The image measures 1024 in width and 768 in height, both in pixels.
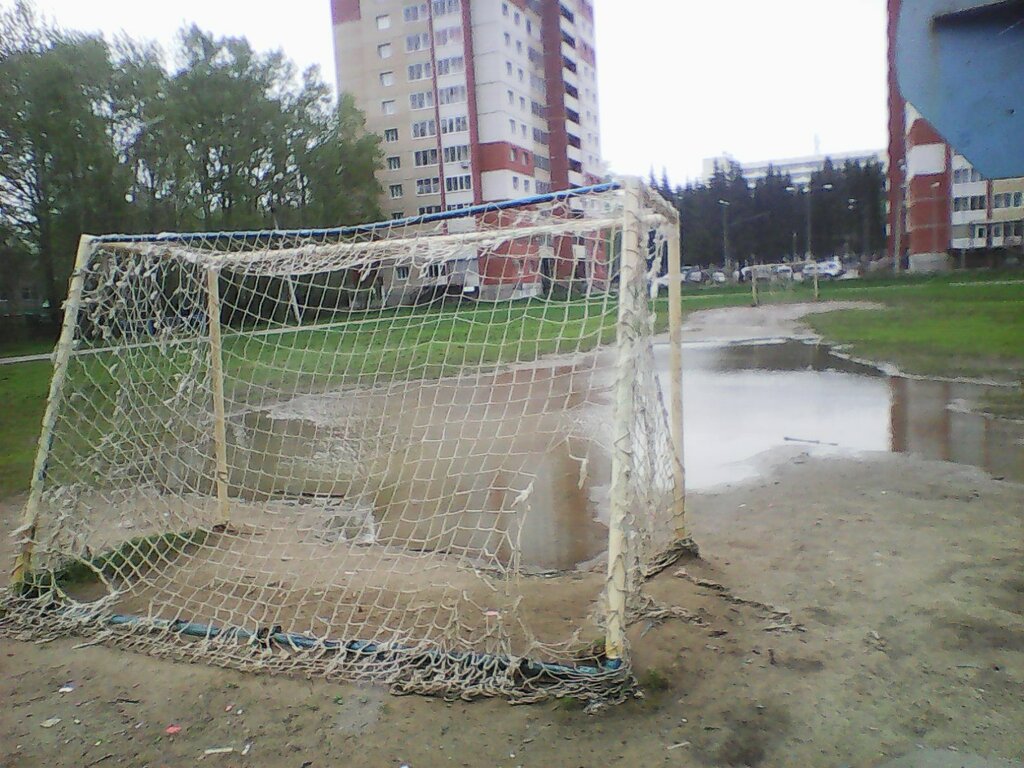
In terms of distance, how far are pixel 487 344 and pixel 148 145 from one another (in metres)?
23.2

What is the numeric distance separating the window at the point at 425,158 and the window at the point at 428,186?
784mm

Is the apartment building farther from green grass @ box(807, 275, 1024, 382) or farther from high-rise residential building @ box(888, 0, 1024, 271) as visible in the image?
green grass @ box(807, 275, 1024, 382)

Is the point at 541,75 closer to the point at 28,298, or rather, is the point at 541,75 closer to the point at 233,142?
the point at 233,142

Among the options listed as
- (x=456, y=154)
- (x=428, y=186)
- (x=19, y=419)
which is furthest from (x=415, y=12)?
(x=19, y=419)

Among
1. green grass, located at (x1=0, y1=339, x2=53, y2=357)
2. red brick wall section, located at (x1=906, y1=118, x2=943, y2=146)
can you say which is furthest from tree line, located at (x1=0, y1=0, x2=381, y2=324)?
red brick wall section, located at (x1=906, y1=118, x2=943, y2=146)

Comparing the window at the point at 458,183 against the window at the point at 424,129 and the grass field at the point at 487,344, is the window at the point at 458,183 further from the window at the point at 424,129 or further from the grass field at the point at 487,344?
the grass field at the point at 487,344

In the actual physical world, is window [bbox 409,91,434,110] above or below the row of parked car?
above

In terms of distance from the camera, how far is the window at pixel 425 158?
39.8m

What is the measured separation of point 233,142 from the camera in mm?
Result: 27469

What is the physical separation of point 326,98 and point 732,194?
24.3m

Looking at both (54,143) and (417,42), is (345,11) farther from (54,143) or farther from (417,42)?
(54,143)

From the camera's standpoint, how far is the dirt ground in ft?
8.15

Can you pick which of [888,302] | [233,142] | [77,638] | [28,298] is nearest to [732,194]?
[888,302]

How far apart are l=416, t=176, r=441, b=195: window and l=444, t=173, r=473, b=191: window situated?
1.76 feet
